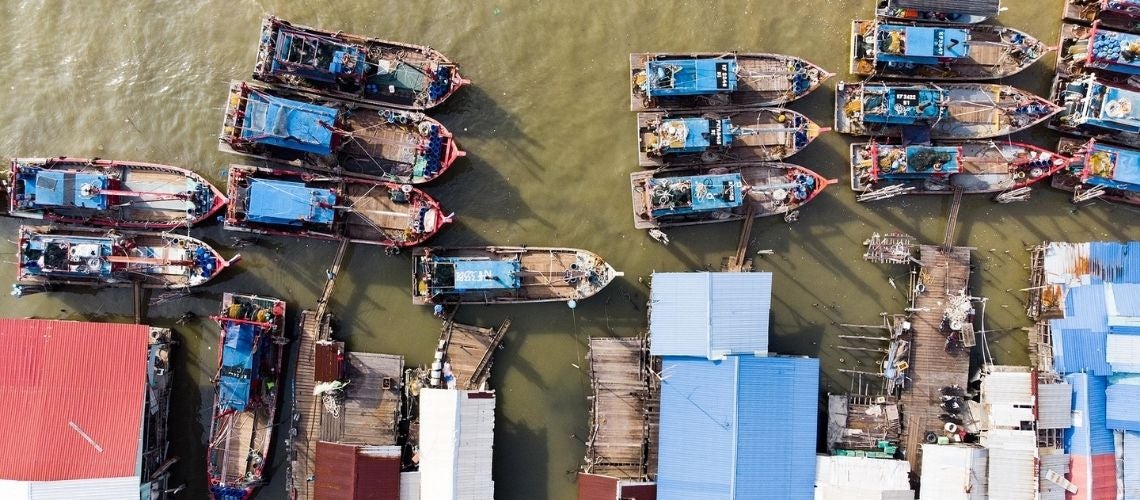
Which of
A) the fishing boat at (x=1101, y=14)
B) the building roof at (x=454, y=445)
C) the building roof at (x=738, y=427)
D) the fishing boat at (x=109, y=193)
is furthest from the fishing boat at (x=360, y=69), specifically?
the fishing boat at (x=1101, y=14)

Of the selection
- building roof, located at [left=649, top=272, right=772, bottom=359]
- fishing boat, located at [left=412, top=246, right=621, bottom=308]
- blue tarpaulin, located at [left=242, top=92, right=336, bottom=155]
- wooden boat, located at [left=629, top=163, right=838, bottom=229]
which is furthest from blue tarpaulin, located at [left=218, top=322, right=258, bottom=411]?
wooden boat, located at [left=629, top=163, right=838, bottom=229]

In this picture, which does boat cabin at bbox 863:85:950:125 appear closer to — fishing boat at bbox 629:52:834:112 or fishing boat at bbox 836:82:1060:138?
fishing boat at bbox 836:82:1060:138

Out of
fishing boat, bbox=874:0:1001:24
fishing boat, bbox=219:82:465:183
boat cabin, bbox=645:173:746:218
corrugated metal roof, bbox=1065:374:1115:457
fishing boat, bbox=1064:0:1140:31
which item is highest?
fishing boat, bbox=1064:0:1140:31

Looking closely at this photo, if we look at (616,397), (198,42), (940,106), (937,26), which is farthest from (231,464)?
(937,26)

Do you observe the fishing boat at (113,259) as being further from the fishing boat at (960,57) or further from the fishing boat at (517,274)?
the fishing boat at (960,57)

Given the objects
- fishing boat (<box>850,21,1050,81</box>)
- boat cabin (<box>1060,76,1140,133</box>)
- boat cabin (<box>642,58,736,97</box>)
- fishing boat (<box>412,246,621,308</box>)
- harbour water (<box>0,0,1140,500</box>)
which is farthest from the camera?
harbour water (<box>0,0,1140,500</box>)

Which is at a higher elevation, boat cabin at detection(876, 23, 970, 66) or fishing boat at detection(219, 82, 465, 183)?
boat cabin at detection(876, 23, 970, 66)

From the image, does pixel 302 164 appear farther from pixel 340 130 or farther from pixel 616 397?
pixel 616 397
